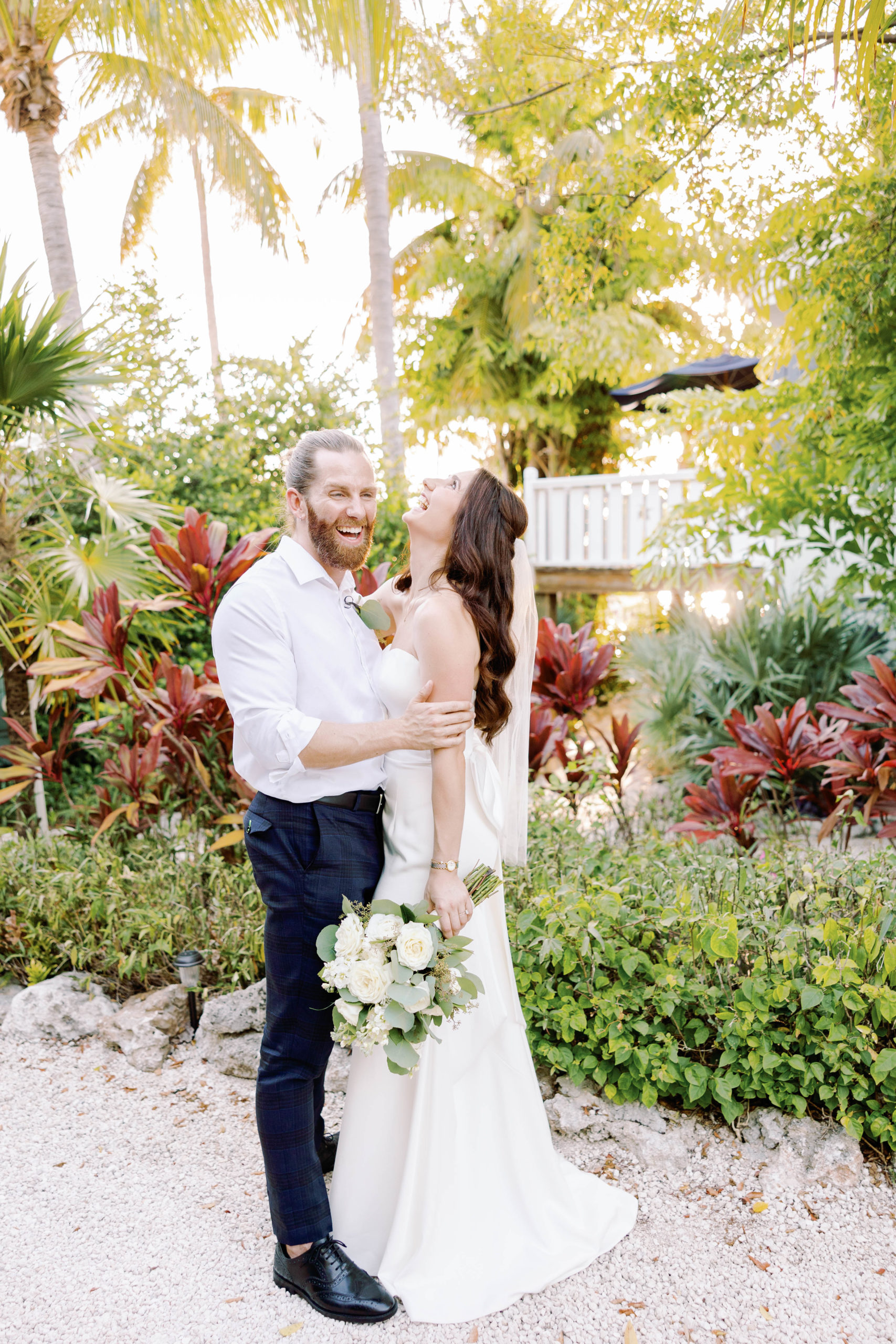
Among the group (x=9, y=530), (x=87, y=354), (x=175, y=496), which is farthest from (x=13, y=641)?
(x=175, y=496)

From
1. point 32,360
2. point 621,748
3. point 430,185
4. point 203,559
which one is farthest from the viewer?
point 430,185

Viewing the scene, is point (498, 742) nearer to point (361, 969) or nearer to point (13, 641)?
point (361, 969)

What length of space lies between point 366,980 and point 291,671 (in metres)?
0.74

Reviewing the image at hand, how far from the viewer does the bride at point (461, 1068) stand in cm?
220

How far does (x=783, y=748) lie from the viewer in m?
4.22

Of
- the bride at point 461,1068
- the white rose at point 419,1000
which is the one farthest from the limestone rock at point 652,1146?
the white rose at point 419,1000

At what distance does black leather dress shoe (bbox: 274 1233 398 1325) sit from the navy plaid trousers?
50 mm

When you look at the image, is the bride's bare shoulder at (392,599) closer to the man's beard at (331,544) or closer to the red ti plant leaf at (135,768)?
the man's beard at (331,544)

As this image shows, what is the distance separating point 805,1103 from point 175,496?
643cm

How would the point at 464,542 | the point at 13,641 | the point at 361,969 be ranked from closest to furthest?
1. the point at 361,969
2. the point at 464,542
3. the point at 13,641

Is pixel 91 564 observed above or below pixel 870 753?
above

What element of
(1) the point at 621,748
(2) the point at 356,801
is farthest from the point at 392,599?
(1) the point at 621,748

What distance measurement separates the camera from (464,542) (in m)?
2.24

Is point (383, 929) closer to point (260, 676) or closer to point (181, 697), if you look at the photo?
point (260, 676)
